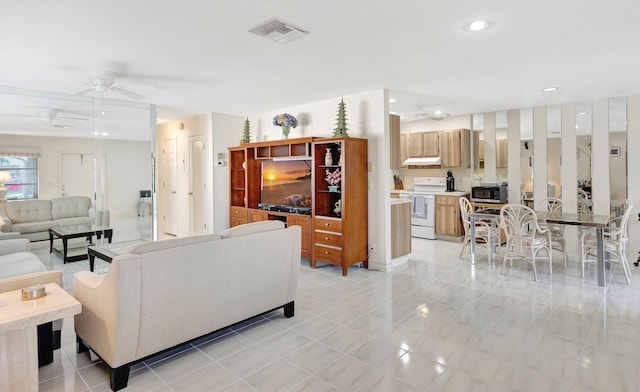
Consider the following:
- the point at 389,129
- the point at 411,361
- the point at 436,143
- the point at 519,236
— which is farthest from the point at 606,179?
the point at 411,361

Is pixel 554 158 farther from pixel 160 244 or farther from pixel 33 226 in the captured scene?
pixel 33 226

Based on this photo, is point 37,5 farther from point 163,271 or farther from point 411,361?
point 411,361

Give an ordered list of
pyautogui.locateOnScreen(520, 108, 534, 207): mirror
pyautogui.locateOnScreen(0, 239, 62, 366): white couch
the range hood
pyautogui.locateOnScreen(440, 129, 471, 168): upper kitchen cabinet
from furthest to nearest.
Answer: the range hood
pyautogui.locateOnScreen(440, 129, 471, 168): upper kitchen cabinet
pyautogui.locateOnScreen(520, 108, 534, 207): mirror
pyautogui.locateOnScreen(0, 239, 62, 366): white couch

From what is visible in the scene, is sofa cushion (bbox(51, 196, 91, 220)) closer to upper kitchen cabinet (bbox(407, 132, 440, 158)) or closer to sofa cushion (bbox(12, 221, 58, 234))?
sofa cushion (bbox(12, 221, 58, 234))

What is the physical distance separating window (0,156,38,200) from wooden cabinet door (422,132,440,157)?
6506mm

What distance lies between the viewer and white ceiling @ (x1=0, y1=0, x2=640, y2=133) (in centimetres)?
250

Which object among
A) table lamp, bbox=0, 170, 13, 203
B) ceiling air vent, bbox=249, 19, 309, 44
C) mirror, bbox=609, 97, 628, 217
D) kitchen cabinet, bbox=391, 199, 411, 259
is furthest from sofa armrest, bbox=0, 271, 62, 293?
mirror, bbox=609, 97, 628, 217

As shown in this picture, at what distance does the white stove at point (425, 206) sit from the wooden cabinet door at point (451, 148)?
18.9 inches

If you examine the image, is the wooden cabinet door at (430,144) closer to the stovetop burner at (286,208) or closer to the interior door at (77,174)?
the stovetop burner at (286,208)

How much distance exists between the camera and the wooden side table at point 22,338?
187 cm

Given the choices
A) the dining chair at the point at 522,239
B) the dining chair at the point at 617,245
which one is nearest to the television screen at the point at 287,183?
the dining chair at the point at 522,239

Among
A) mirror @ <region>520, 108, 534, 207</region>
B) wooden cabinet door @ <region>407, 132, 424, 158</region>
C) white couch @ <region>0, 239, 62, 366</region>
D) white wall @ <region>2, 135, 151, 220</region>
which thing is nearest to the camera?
white couch @ <region>0, 239, 62, 366</region>

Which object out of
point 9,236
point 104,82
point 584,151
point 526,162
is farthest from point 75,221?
point 584,151

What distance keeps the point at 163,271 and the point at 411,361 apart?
1784 millimetres
